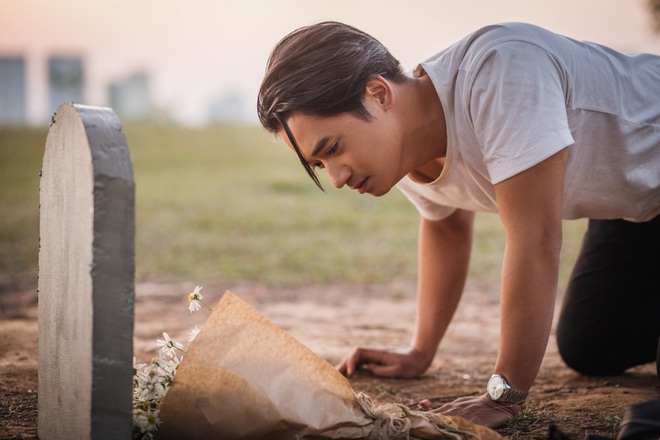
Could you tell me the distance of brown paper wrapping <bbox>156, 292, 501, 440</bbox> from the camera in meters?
1.66

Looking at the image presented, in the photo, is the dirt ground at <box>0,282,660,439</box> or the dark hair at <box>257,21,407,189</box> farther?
the dirt ground at <box>0,282,660,439</box>

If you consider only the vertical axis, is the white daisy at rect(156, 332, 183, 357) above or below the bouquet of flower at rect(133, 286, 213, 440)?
above

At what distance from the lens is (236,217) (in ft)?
26.1

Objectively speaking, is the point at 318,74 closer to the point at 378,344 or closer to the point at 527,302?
the point at 527,302

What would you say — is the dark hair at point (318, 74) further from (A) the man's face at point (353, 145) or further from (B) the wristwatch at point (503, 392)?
(B) the wristwatch at point (503, 392)

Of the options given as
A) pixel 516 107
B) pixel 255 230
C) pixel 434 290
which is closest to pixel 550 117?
pixel 516 107

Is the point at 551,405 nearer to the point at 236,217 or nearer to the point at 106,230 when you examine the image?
the point at 106,230

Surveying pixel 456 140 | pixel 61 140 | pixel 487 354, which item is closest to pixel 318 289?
pixel 487 354

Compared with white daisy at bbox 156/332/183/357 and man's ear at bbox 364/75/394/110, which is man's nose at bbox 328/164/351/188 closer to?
man's ear at bbox 364/75/394/110

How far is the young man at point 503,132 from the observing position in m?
1.84

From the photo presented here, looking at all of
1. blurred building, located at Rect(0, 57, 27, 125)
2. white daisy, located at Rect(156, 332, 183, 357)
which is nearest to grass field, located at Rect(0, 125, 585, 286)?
white daisy, located at Rect(156, 332, 183, 357)

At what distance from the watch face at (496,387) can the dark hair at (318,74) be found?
2.59 feet

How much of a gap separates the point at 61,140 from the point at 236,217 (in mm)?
6357

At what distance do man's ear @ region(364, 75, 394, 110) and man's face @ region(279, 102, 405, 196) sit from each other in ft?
0.07
